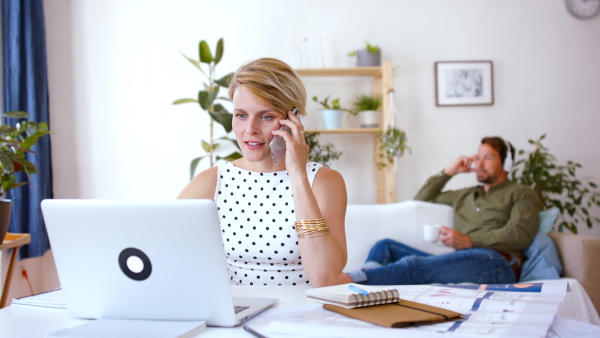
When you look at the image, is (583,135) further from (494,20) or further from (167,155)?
(167,155)

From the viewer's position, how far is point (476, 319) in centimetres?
95

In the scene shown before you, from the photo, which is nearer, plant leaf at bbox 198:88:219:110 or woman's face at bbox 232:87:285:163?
woman's face at bbox 232:87:285:163

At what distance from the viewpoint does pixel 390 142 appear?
12.3 feet

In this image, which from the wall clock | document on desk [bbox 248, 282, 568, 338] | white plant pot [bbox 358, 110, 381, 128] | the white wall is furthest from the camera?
the wall clock

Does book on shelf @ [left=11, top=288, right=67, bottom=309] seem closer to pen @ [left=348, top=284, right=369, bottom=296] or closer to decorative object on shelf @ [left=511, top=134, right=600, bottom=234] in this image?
pen @ [left=348, top=284, right=369, bottom=296]

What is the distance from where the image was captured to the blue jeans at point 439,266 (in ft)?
9.42

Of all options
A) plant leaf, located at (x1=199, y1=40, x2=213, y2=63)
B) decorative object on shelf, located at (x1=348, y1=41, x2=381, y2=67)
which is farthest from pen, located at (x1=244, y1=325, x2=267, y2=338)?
decorative object on shelf, located at (x1=348, y1=41, x2=381, y2=67)

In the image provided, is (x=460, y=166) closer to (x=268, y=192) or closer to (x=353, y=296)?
(x=268, y=192)

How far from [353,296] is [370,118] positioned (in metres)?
2.89

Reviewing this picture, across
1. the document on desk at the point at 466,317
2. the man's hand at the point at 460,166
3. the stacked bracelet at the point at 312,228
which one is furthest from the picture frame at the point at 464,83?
the document on desk at the point at 466,317

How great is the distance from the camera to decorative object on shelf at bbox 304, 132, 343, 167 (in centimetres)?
387

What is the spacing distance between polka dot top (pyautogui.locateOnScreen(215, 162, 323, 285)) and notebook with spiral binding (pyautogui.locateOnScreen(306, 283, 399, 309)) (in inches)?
20.6

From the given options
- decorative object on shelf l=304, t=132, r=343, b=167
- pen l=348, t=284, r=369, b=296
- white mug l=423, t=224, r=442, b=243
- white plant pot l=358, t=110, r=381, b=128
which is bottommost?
white mug l=423, t=224, r=442, b=243

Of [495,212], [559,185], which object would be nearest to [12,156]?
[495,212]
